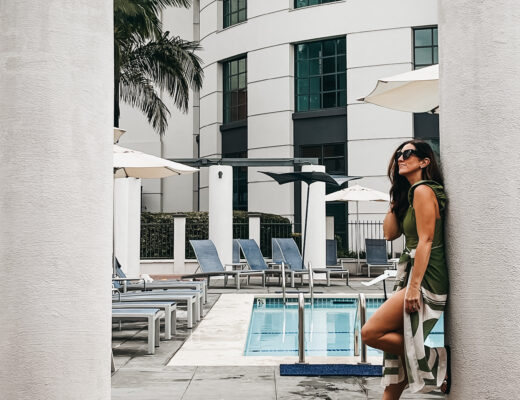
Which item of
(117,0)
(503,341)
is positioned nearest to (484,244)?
(503,341)

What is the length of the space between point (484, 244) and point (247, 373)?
135 inches

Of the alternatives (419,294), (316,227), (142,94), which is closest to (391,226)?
(419,294)

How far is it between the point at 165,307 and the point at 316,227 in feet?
41.9

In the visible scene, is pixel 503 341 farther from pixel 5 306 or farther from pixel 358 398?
pixel 5 306

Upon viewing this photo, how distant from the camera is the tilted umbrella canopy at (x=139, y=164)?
12109mm

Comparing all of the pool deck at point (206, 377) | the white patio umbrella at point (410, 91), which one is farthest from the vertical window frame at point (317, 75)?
the pool deck at point (206, 377)

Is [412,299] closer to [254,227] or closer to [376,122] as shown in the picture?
[254,227]

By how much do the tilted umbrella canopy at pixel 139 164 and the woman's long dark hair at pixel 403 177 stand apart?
7.56 m

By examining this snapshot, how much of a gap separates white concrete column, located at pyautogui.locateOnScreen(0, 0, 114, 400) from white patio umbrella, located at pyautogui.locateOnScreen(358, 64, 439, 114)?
17.1 feet

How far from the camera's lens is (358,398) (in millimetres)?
5812

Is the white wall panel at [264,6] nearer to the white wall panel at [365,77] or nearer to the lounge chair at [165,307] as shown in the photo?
the white wall panel at [365,77]

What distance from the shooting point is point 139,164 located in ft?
40.0

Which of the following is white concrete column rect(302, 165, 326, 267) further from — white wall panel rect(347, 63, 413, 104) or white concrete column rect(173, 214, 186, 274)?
white wall panel rect(347, 63, 413, 104)

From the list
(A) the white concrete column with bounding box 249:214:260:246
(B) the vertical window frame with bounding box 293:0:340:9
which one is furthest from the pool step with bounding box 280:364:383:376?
(B) the vertical window frame with bounding box 293:0:340:9
